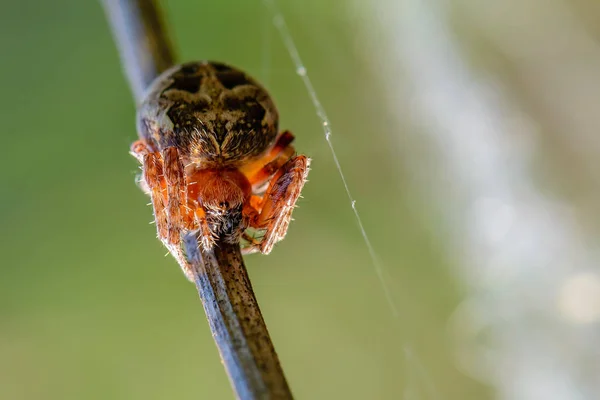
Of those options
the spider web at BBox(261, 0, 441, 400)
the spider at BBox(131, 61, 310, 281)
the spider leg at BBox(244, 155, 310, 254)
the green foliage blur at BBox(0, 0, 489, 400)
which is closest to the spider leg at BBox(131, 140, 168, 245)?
the spider at BBox(131, 61, 310, 281)

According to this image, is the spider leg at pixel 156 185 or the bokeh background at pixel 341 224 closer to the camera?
the spider leg at pixel 156 185

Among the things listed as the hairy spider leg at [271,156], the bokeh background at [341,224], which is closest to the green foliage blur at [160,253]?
the bokeh background at [341,224]

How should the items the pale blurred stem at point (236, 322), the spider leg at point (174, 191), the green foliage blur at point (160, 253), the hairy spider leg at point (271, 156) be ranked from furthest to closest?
the green foliage blur at point (160, 253)
the hairy spider leg at point (271, 156)
the spider leg at point (174, 191)
the pale blurred stem at point (236, 322)

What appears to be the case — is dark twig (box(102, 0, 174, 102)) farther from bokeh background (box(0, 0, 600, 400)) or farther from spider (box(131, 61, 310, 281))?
bokeh background (box(0, 0, 600, 400))

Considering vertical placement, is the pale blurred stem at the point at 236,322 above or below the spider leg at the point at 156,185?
below

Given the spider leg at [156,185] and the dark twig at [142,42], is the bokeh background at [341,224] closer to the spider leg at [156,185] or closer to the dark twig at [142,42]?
the dark twig at [142,42]

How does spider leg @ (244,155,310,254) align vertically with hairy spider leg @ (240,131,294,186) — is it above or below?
below

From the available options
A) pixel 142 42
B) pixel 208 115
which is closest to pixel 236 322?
pixel 208 115

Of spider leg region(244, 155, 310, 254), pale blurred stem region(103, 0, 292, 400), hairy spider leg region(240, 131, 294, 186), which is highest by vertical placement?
hairy spider leg region(240, 131, 294, 186)
